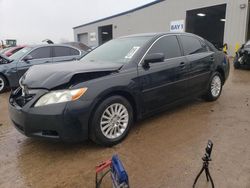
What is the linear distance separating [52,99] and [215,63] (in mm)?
3550

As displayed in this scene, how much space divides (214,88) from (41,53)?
17.6ft

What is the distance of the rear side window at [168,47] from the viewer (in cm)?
403

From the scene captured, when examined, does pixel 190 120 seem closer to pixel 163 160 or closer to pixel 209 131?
pixel 209 131

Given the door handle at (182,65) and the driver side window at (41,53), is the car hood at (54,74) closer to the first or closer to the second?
the door handle at (182,65)

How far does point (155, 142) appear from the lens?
344 cm

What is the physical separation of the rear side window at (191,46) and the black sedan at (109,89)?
0.08 ft

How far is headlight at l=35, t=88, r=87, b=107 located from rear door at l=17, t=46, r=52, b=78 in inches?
195

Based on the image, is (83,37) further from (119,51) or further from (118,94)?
(118,94)

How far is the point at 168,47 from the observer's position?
4.26 metres

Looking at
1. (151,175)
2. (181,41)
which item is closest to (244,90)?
(181,41)

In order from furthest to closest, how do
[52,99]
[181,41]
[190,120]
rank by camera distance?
1. [181,41]
2. [190,120]
3. [52,99]

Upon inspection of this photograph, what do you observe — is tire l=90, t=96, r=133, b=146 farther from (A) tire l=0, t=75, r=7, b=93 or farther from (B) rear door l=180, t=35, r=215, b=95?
(A) tire l=0, t=75, r=7, b=93

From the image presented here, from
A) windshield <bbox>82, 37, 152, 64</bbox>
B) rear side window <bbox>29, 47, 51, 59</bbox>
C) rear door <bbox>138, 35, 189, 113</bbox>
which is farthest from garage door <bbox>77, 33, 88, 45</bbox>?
rear door <bbox>138, 35, 189, 113</bbox>

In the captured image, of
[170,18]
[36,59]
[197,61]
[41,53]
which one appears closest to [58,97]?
[197,61]
